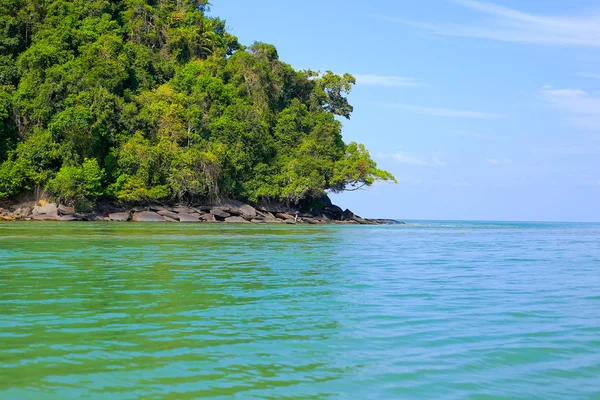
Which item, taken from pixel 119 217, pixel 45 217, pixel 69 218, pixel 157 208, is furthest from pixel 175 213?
pixel 45 217

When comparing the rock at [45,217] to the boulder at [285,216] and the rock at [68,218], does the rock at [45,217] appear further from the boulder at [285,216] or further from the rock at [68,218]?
the boulder at [285,216]

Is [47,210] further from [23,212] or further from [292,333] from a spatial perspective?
[292,333]

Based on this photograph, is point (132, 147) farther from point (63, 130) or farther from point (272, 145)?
point (272, 145)

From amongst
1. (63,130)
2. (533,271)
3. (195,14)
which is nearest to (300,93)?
(195,14)

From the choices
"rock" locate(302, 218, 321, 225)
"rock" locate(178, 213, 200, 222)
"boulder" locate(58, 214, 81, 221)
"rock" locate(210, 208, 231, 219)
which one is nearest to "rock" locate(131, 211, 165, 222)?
"rock" locate(178, 213, 200, 222)

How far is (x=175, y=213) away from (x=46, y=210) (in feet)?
27.6

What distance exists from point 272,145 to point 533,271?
38564 millimetres

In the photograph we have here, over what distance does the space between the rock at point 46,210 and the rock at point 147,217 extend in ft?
16.3

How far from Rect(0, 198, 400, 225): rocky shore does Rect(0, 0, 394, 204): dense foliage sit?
0.98m

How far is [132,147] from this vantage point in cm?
4100

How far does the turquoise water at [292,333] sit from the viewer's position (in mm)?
4410

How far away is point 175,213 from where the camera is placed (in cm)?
4125

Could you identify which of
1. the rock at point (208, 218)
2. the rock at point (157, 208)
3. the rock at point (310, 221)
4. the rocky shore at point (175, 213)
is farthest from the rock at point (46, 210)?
the rock at point (310, 221)

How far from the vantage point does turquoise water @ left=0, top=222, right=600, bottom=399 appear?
4410 mm
